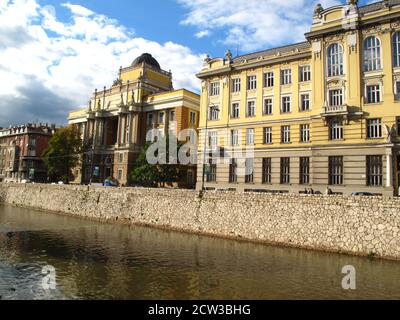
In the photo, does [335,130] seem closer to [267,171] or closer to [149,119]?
[267,171]

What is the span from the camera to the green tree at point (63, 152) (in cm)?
Result: 7212

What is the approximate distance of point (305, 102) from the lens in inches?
1683

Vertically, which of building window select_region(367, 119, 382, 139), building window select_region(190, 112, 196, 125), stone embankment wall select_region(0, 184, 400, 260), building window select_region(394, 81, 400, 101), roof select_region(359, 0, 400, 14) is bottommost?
stone embankment wall select_region(0, 184, 400, 260)

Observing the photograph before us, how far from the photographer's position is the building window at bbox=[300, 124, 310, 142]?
137 feet

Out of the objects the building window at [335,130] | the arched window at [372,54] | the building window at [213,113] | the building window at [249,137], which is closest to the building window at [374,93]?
the arched window at [372,54]

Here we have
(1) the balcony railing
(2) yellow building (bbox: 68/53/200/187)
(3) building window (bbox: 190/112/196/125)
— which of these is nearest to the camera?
(1) the balcony railing

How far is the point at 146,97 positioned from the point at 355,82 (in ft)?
149

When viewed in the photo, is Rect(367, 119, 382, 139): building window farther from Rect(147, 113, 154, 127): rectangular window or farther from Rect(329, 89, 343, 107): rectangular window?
Rect(147, 113, 154, 127): rectangular window

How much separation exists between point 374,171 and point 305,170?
Answer: 7792mm

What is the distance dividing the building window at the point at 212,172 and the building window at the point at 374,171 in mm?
19974

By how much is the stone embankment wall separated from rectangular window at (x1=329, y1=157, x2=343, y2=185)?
10.0 meters

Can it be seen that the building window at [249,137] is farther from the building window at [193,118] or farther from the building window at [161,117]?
the building window at [161,117]

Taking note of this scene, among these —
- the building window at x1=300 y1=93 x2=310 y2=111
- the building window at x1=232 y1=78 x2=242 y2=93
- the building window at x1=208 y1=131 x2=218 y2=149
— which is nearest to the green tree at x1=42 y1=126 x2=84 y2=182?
the building window at x1=208 y1=131 x2=218 y2=149

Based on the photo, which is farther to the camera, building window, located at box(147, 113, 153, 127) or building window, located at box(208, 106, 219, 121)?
building window, located at box(147, 113, 153, 127)
